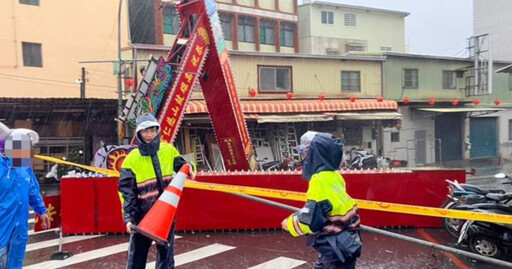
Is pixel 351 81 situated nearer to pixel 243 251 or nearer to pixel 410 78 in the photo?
pixel 410 78

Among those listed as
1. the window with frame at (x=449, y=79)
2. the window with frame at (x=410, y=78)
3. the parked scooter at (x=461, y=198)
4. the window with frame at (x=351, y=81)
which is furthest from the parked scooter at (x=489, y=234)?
the window with frame at (x=449, y=79)

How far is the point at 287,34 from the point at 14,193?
3459 centimetres

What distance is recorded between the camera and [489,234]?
6277mm

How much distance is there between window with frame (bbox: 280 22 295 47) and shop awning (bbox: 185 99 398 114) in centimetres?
1669

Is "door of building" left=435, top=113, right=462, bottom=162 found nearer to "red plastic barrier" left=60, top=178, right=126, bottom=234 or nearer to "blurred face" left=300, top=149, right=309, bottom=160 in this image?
"red plastic barrier" left=60, top=178, right=126, bottom=234

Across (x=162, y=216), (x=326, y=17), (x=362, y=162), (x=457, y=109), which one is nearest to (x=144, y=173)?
(x=162, y=216)

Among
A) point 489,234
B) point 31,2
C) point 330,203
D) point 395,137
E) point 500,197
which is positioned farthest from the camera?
point 31,2

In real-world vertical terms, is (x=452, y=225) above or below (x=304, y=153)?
below

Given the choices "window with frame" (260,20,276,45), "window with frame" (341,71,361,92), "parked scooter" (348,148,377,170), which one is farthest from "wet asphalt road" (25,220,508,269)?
"window with frame" (260,20,276,45)

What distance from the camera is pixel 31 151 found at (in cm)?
455

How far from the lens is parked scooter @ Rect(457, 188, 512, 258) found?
242 inches

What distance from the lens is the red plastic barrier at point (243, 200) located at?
7.98 meters

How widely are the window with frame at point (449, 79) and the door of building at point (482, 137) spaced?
2967 mm

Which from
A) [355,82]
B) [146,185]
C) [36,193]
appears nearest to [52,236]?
[36,193]
